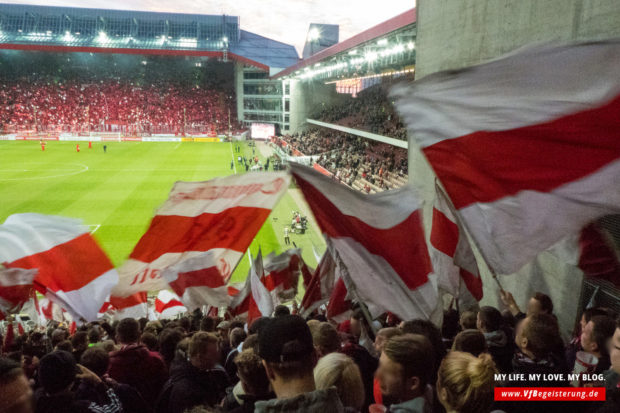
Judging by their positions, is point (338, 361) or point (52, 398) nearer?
point (338, 361)

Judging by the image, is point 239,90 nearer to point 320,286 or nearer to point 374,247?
point 320,286

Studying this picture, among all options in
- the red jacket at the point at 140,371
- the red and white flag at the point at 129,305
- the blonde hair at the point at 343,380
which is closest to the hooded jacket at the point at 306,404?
the blonde hair at the point at 343,380

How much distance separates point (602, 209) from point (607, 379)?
1503 mm

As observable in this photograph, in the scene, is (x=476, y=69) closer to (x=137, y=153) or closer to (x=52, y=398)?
(x=52, y=398)

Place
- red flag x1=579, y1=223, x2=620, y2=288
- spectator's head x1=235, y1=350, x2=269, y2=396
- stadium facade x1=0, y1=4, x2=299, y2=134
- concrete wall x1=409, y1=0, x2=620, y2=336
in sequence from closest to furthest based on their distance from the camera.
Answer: spectator's head x1=235, y1=350, x2=269, y2=396 < red flag x1=579, y1=223, x2=620, y2=288 < concrete wall x1=409, y1=0, x2=620, y2=336 < stadium facade x1=0, y1=4, x2=299, y2=134

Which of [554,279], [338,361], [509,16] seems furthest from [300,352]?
[509,16]

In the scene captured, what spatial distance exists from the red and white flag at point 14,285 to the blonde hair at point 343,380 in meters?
4.13

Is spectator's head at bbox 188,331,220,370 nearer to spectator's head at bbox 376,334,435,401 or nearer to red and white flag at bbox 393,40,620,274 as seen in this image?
spectator's head at bbox 376,334,435,401

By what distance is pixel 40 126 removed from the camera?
204ft

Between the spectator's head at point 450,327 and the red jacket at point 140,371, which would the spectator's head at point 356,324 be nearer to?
the spectator's head at point 450,327

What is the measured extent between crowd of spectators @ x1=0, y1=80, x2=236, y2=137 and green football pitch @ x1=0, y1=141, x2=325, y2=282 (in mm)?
14690

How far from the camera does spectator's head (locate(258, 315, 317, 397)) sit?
217cm

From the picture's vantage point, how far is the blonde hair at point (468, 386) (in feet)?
7.76

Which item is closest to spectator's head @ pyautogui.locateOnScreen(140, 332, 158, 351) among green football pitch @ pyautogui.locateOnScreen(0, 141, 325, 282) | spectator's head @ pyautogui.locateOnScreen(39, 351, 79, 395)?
spectator's head @ pyautogui.locateOnScreen(39, 351, 79, 395)
